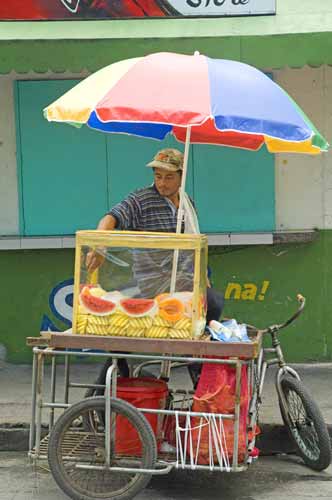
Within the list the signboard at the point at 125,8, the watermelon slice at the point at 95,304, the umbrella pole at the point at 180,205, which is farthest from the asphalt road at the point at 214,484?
the signboard at the point at 125,8

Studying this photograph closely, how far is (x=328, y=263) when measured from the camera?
7.98 m

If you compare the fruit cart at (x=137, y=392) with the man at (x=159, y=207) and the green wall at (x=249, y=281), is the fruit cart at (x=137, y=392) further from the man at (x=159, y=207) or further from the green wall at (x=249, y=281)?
the green wall at (x=249, y=281)

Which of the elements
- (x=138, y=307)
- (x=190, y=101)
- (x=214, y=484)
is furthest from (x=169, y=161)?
(x=214, y=484)

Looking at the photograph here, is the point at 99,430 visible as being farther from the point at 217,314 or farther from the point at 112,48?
the point at 112,48

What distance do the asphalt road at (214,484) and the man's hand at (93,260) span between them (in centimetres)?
134

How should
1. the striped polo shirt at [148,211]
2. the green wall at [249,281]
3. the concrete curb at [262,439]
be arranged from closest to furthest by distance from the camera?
the striped polo shirt at [148,211], the concrete curb at [262,439], the green wall at [249,281]

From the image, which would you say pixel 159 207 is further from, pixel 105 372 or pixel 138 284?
pixel 105 372

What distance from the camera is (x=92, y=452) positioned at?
505 cm

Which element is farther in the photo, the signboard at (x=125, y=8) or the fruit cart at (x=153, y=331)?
the signboard at (x=125, y=8)

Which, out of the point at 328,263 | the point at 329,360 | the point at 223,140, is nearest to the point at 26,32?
the point at 223,140

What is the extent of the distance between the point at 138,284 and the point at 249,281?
3078 millimetres

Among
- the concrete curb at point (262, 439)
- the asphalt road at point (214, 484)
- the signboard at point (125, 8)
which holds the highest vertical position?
the signboard at point (125, 8)

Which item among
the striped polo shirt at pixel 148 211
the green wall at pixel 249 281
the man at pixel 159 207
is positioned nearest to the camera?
the man at pixel 159 207

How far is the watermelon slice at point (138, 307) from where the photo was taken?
500 cm
